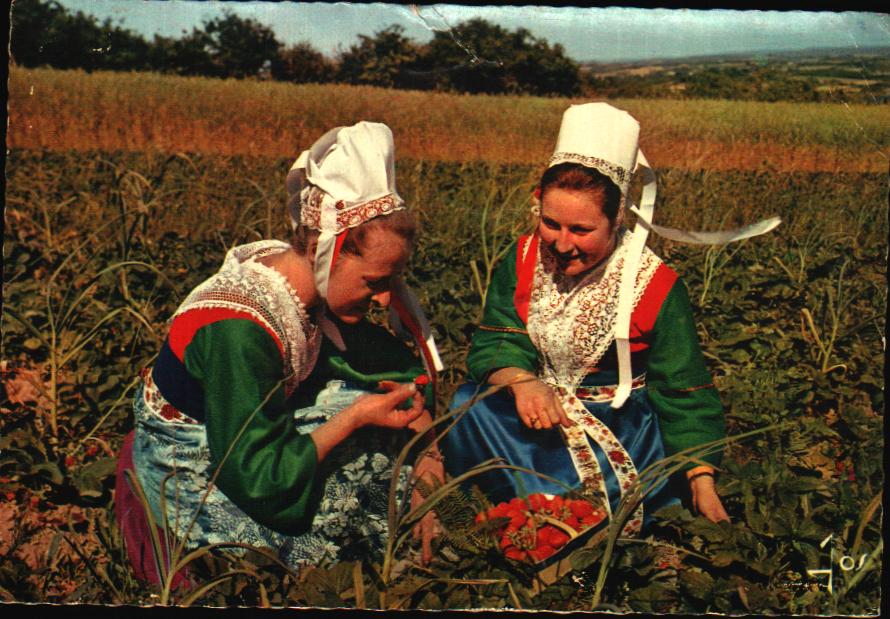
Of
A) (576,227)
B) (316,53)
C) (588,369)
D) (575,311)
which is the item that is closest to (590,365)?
(588,369)

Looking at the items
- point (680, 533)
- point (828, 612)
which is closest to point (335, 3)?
point (680, 533)

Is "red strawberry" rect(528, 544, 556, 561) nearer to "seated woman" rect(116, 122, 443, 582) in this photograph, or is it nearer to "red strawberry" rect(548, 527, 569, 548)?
"red strawberry" rect(548, 527, 569, 548)

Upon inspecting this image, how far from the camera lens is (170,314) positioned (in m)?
3.82

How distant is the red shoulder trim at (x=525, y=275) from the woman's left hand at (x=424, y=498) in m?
0.53

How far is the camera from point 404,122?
3.74m

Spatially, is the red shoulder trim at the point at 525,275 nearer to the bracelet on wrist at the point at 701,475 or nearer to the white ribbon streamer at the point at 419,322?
the white ribbon streamer at the point at 419,322

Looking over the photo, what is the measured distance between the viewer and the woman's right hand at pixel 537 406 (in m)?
3.38

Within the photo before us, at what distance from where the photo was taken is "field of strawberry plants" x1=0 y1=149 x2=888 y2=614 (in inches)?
130

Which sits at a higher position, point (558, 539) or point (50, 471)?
point (50, 471)

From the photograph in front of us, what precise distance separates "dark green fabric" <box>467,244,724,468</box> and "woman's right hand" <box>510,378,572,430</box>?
0.23ft

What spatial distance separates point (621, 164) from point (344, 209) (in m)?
0.86

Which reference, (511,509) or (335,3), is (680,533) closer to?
(511,509)

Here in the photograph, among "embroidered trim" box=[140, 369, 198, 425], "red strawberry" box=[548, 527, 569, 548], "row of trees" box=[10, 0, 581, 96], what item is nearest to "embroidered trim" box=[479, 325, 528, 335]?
"red strawberry" box=[548, 527, 569, 548]

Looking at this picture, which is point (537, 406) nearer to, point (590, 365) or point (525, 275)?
point (590, 365)
